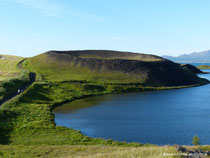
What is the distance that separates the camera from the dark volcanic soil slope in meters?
121

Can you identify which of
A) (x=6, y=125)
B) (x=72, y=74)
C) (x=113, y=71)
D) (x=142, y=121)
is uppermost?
(x=113, y=71)

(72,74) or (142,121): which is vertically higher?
(72,74)

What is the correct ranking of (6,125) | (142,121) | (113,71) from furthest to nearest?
1. (113,71)
2. (142,121)
3. (6,125)

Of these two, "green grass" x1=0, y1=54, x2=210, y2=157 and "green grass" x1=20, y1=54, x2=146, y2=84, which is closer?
"green grass" x1=0, y1=54, x2=210, y2=157

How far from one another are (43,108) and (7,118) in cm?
1347

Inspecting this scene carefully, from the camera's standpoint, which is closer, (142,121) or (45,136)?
(45,136)

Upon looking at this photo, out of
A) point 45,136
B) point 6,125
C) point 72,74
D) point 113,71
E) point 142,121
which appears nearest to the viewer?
point 45,136

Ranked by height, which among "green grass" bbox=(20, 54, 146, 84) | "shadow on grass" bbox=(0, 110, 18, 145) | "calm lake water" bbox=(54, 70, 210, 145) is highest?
"green grass" bbox=(20, 54, 146, 84)

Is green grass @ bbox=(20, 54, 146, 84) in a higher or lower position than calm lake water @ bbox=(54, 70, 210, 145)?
higher

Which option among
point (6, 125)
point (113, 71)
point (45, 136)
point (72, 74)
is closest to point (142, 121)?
point (45, 136)

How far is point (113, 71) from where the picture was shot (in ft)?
431

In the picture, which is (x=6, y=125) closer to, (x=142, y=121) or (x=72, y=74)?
(x=142, y=121)

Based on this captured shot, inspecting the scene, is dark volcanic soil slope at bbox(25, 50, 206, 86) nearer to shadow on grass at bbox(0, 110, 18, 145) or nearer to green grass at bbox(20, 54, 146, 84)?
green grass at bbox(20, 54, 146, 84)

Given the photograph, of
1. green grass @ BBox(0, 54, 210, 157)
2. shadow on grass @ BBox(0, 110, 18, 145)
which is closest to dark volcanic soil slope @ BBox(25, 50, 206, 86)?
green grass @ BBox(0, 54, 210, 157)
